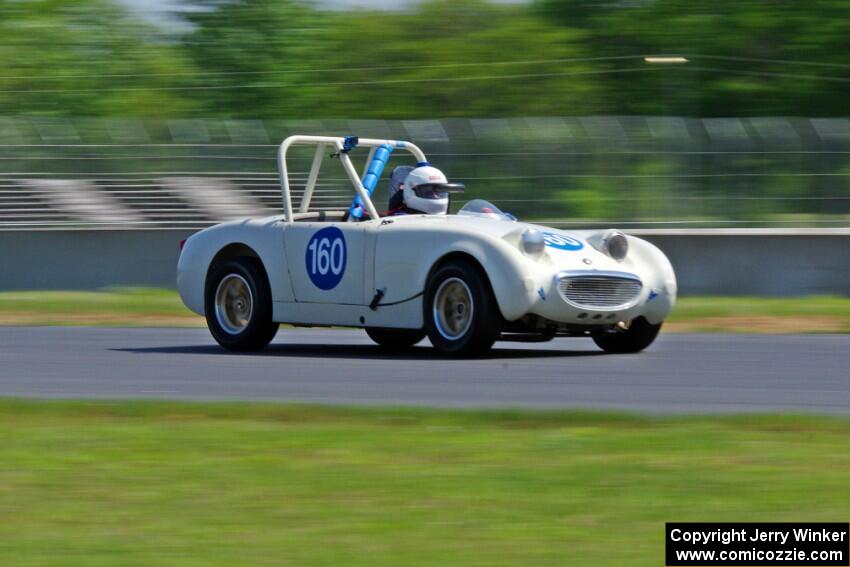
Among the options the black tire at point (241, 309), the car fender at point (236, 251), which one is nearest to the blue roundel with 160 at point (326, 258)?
the car fender at point (236, 251)

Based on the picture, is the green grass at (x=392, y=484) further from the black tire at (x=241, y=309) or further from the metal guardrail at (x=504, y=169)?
the metal guardrail at (x=504, y=169)

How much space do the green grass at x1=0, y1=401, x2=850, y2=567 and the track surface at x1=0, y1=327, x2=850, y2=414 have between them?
911 mm

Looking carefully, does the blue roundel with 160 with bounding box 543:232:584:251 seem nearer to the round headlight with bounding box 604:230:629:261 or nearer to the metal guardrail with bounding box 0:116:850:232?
the round headlight with bounding box 604:230:629:261

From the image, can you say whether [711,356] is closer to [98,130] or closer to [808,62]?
[98,130]

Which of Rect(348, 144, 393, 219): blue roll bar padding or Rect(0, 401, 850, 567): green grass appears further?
Rect(348, 144, 393, 219): blue roll bar padding

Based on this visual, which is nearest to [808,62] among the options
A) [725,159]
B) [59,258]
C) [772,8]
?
[772,8]

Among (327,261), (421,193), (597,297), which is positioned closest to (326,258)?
(327,261)

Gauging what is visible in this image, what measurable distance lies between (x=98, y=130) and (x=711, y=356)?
14.2 m

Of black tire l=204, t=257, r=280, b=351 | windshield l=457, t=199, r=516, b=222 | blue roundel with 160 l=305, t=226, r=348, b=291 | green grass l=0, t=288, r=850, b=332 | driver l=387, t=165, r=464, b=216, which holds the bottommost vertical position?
green grass l=0, t=288, r=850, b=332

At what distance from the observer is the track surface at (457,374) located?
28.5 feet

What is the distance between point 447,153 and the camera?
21.9 m

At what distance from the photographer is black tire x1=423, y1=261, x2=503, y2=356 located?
1076cm

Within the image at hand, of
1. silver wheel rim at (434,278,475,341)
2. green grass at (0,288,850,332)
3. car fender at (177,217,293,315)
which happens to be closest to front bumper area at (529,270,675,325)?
silver wheel rim at (434,278,475,341)
